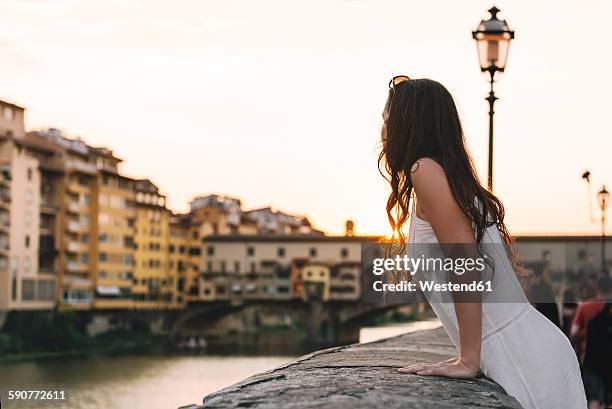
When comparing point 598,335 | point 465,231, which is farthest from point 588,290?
point 465,231

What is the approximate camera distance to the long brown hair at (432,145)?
2.50 metres

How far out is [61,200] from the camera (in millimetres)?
60562

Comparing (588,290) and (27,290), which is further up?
(588,290)

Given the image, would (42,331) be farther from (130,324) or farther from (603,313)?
(603,313)

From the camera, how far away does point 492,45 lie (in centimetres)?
912

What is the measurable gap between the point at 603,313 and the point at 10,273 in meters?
49.4

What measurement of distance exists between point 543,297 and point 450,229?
16.2 feet

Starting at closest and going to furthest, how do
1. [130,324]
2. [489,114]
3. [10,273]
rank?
[489,114], [10,273], [130,324]

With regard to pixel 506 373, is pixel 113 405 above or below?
below

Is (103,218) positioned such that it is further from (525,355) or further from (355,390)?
(355,390)

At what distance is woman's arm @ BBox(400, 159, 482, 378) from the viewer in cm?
248

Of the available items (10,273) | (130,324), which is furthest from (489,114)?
(130,324)

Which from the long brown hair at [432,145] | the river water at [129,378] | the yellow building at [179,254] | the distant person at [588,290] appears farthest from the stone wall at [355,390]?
the yellow building at [179,254]

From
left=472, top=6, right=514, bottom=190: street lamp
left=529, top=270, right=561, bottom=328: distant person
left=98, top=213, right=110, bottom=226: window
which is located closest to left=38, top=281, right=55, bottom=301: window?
left=98, top=213, right=110, bottom=226: window
